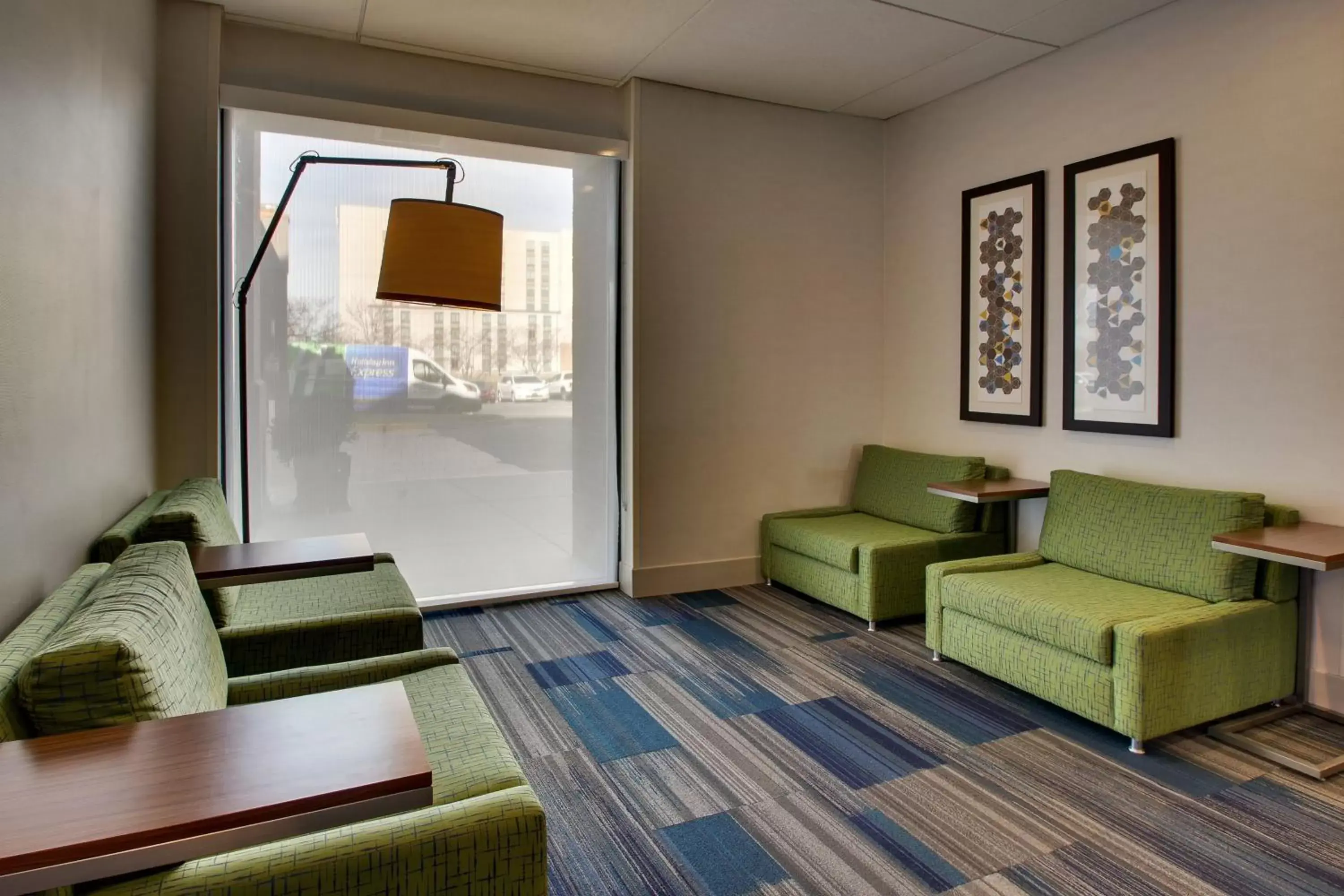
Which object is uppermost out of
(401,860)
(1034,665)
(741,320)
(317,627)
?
(741,320)

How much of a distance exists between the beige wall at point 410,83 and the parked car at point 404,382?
113cm

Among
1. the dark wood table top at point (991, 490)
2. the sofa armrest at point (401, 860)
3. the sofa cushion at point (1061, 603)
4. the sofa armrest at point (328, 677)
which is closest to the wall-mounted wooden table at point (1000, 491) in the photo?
the dark wood table top at point (991, 490)

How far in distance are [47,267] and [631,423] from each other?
8.94 ft

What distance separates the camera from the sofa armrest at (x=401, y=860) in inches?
46.3

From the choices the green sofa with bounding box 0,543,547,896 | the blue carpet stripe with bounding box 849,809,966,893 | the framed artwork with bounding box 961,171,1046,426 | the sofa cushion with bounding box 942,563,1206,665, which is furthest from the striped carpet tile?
the framed artwork with bounding box 961,171,1046,426

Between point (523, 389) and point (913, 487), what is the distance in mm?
2101

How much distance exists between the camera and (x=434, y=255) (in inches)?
99.7

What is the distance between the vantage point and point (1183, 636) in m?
2.61

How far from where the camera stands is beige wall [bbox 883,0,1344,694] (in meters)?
2.86

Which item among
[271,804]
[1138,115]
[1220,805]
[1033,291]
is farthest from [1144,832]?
[1138,115]

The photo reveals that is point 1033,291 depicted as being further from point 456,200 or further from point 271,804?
point 271,804

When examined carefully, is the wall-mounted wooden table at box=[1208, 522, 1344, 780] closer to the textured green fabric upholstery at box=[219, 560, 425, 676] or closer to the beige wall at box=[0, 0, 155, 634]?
the textured green fabric upholstery at box=[219, 560, 425, 676]

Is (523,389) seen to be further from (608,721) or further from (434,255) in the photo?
(608,721)

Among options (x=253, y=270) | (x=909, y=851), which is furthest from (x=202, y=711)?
(x=253, y=270)
